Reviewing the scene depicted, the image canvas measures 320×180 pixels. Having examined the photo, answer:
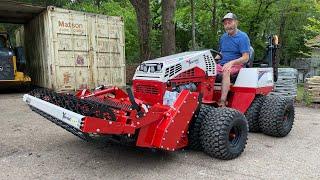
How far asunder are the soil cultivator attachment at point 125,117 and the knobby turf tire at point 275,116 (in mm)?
1947

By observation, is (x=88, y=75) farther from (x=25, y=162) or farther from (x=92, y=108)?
(x=92, y=108)

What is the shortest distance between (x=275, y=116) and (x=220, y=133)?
184cm

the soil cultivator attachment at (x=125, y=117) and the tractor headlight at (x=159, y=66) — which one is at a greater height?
the tractor headlight at (x=159, y=66)

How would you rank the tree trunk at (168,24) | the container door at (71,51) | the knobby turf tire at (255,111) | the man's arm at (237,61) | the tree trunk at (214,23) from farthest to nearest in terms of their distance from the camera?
the tree trunk at (214,23)
the container door at (71,51)
the tree trunk at (168,24)
the knobby turf tire at (255,111)
the man's arm at (237,61)

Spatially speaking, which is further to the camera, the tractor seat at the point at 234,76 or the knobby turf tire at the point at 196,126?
the tractor seat at the point at 234,76

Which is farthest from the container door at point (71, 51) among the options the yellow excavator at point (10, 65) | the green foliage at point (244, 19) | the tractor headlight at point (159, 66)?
the tractor headlight at point (159, 66)

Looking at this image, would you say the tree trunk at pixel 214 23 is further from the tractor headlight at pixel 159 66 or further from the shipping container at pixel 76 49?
the tractor headlight at pixel 159 66

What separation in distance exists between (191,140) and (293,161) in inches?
55.0

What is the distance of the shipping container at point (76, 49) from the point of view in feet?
42.1

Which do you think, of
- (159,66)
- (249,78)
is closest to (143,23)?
(249,78)

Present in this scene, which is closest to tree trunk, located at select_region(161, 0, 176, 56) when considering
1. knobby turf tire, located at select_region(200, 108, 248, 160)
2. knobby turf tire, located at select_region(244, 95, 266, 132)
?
knobby turf tire, located at select_region(244, 95, 266, 132)

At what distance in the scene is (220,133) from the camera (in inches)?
205

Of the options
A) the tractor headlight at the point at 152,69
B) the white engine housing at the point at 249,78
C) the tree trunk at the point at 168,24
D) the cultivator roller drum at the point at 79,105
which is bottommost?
the cultivator roller drum at the point at 79,105

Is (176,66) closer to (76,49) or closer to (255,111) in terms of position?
(255,111)
